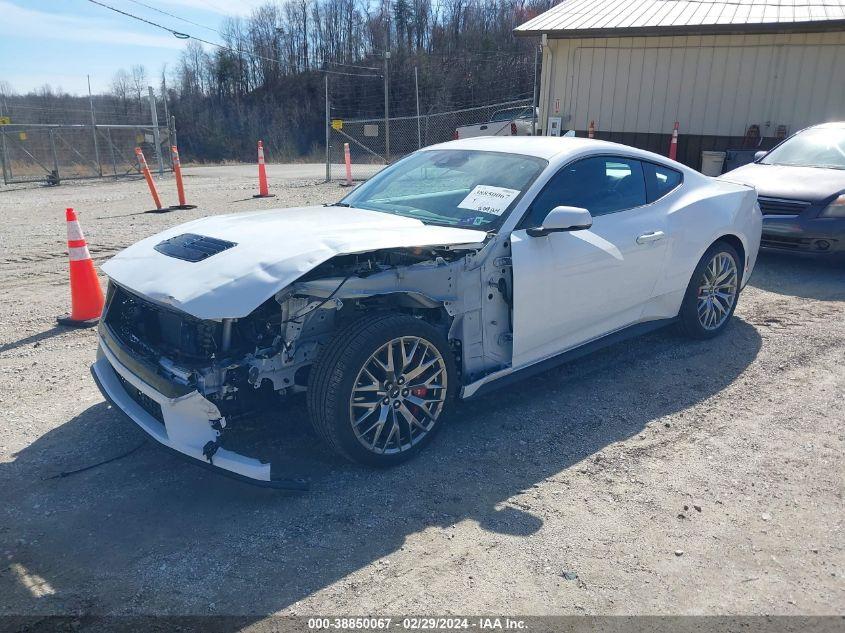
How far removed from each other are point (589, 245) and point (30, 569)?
133 inches

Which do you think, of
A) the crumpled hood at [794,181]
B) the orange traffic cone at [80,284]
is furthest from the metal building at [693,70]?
the orange traffic cone at [80,284]

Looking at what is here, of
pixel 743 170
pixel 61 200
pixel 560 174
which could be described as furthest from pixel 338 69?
pixel 560 174

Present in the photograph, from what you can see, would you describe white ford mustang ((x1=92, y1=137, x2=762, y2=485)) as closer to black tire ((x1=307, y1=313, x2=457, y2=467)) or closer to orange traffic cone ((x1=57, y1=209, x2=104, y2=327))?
black tire ((x1=307, y1=313, x2=457, y2=467))

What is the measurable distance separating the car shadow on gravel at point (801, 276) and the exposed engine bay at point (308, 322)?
4.56m

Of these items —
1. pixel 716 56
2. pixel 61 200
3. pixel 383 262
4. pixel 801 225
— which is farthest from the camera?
pixel 61 200

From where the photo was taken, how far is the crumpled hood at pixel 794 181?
24.4ft

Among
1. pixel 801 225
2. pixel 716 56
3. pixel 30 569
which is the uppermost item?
pixel 716 56

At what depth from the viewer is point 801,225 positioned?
7324 millimetres

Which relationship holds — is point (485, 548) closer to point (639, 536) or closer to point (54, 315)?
point (639, 536)

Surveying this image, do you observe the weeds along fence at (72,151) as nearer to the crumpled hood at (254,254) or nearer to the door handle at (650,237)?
the crumpled hood at (254,254)

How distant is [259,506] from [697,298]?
365cm

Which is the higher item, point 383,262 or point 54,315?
point 383,262

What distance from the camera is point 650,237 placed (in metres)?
4.59

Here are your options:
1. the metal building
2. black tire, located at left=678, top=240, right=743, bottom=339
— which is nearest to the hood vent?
black tire, located at left=678, top=240, right=743, bottom=339
